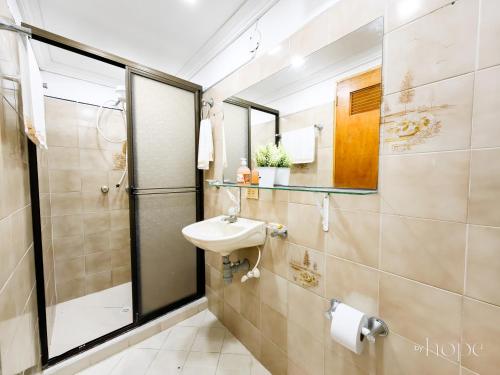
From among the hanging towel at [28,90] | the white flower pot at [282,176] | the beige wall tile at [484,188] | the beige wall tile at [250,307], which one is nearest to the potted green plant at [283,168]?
the white flower pot at [282,176]

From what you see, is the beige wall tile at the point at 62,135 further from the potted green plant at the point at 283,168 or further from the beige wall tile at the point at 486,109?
the beige wall tile at the point at 486,109

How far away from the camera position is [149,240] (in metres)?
1.62

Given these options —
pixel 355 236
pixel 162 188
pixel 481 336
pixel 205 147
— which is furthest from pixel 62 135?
pixel 481 336

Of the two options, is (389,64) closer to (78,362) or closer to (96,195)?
(78,362)

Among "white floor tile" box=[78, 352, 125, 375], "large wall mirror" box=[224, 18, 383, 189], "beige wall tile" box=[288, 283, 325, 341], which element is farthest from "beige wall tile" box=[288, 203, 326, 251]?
"white floor tile" box=[78, 352, 125, 375]

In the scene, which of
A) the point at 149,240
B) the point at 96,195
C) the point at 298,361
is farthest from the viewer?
the point at 96,195

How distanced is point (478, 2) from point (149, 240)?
203 centimetres

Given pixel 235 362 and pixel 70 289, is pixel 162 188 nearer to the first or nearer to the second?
pixel 235 362

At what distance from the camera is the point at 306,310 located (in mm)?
1079

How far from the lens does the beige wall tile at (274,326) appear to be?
1.21 metres

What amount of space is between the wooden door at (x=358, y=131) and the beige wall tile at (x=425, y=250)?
190 millimetres

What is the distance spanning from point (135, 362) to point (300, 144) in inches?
71.2

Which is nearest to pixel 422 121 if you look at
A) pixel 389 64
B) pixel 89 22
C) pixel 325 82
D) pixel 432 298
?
pixel 389 64

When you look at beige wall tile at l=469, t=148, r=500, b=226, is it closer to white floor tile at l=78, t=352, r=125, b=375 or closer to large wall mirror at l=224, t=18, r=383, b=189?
large wall mirror at l=224, t=18, r=383, b=189
